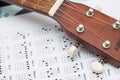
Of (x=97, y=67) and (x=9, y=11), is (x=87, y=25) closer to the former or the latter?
(x=97, y=67)

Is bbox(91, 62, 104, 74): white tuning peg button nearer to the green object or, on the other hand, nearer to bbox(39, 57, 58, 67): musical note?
bbox(39, 57, 58, 67): musical note

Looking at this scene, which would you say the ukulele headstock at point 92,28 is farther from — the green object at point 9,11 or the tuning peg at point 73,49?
the green object at point 9,11

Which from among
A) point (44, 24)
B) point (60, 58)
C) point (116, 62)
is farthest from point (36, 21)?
point (116, 62)

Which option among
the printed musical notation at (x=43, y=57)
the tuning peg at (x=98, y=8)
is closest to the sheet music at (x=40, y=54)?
the printed musical notation at (x=43, y=57)

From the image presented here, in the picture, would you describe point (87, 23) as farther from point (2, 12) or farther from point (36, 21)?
point (2, 12)

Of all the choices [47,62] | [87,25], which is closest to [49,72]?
[47,62]

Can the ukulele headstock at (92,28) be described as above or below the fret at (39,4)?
above

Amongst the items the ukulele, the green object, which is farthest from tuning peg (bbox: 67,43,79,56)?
the green object
